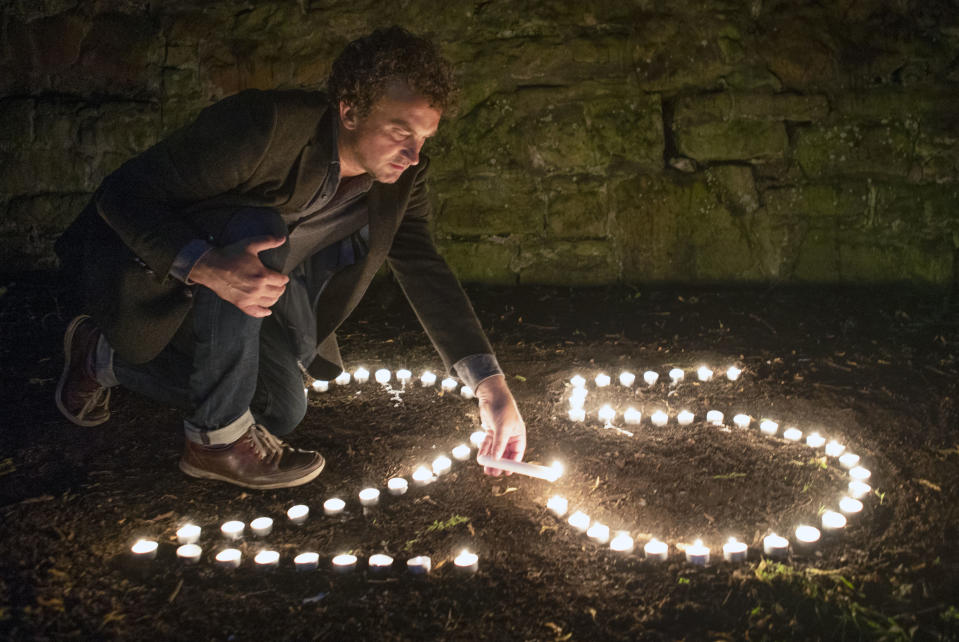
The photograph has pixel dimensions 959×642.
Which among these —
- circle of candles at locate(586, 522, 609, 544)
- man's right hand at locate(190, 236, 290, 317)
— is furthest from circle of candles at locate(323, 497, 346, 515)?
circle of candles at locate(586, 522, 609, 544)

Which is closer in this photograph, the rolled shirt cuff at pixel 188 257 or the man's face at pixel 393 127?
the rolled shirt cuff at pixel 188 257

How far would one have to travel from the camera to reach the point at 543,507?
8.76ft

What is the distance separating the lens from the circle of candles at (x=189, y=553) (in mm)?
2330

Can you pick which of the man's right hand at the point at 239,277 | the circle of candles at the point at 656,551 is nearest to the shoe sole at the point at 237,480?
the man's right hand at the point at 239,277

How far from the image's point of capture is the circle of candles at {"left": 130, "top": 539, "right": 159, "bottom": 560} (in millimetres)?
2340

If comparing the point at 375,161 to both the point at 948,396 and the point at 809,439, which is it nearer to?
the point at 809,439

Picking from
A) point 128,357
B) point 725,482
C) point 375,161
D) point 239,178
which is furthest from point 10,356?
point 725,482

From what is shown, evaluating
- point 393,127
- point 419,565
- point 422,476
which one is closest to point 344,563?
point 419,565

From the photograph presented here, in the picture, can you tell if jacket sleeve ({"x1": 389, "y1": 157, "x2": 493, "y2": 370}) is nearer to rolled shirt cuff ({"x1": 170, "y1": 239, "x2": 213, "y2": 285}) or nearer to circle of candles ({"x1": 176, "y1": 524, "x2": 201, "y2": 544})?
rolled shirt cuff ({"x1": 170, "y1": 239, "x2": 213, "y2": 285})

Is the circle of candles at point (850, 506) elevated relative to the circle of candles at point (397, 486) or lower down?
elevated

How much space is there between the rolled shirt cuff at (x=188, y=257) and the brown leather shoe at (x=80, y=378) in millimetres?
912

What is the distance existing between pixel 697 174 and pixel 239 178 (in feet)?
10.4

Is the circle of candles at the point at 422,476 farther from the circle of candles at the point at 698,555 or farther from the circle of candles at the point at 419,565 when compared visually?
the circle of candles at the point at 698,555

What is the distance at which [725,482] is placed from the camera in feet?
9.28
